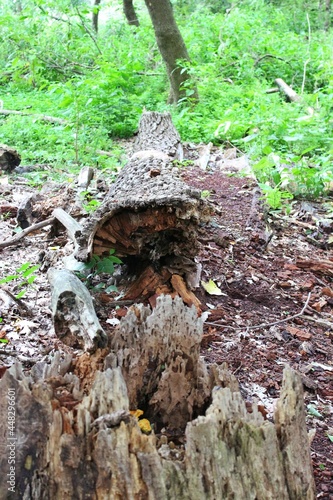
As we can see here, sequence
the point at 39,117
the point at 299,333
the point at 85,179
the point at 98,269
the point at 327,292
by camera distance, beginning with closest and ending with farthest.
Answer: the point at 299,333 → the point at 98,269 → the point at 327,292 → the point at 85,179 → the point at 39,117

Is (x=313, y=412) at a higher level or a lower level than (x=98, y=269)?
lower

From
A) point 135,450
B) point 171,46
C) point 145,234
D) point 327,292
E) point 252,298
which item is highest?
point 171,46

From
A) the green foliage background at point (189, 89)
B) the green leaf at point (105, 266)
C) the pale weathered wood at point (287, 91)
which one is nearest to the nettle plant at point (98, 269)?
the green leaf at point (105, 266)

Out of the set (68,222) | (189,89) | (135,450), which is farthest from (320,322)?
(189,89)

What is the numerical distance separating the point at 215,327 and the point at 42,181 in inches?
161

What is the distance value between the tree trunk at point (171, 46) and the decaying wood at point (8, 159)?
12.9ft

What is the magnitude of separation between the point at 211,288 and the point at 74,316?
4.69 feet

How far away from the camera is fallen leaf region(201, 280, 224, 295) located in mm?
4012

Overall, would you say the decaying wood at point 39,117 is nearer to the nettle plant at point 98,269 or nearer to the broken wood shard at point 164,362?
the nettle plant at point 98,269

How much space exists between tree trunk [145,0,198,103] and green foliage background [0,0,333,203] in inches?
11.0

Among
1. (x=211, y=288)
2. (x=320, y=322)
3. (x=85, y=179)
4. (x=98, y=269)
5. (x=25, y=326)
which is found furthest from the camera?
(x=85, y=179)

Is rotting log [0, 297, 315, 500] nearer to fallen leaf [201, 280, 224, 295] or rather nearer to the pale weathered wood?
fallen leaf [201, 280, 224, 295]

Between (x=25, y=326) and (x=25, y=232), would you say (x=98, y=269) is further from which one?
(x=25, y=232)

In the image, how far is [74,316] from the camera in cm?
288
